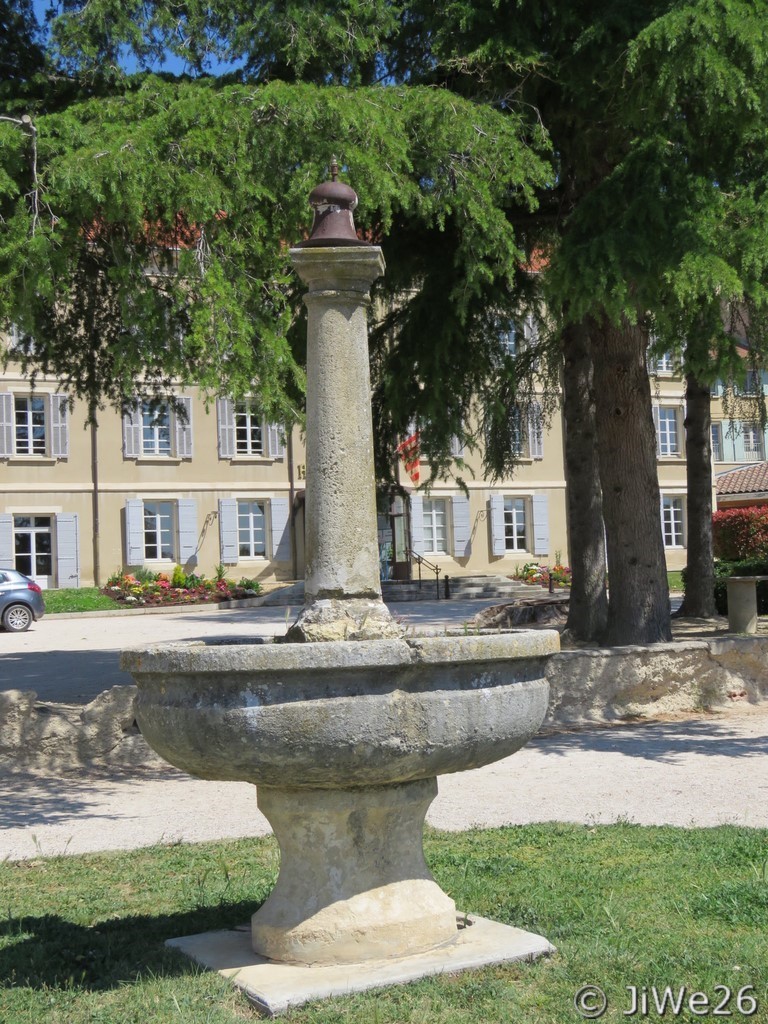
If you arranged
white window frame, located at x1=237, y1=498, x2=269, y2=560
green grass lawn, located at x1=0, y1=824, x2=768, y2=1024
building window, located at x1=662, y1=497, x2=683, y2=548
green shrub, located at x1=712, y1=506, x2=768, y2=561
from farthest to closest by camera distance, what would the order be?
building window, located at x1=662, y1=497, x2=683, y2=548
white window frame, located at x1=237, y1=498, x2=269, y2=560
green shrub, located at x1=712, y1=506, x2=768, y2=561
green grass lawn, located at x1=0, y1=824, x2=768, y2=1024

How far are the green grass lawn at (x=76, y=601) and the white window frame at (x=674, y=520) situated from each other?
750 inches

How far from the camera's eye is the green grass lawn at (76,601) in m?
30.4

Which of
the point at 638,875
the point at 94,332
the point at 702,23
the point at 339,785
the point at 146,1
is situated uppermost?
the point at 146,1

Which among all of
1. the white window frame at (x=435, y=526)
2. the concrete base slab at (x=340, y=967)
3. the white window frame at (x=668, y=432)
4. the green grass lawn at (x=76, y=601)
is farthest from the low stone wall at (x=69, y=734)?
the white window frame at (x=668, y=432)

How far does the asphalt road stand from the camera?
1439 cm

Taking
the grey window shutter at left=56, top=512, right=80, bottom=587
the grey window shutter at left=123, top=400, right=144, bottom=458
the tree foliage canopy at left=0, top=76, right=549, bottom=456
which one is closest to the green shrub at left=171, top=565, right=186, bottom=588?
the grey window shutter at left=56, top=512, right=80, bottom=587

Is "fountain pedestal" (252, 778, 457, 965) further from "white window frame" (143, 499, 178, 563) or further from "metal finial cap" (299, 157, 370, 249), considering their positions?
"white window frame" (143, 499, 178, 563)

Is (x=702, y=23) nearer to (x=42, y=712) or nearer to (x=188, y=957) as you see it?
(x=42, y=712)

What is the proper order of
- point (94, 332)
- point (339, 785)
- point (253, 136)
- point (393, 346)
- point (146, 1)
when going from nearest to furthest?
point (339, 785) < point (253, 136) < point (146, 1) < point (94, 332) < point (393, 346)

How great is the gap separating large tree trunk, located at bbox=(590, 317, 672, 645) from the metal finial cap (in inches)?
326

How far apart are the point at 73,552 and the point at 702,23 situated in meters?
26.8

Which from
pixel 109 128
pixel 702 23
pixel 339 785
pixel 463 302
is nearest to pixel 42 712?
pixel 109 128

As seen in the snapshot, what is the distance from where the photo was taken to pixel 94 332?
42.2 feet

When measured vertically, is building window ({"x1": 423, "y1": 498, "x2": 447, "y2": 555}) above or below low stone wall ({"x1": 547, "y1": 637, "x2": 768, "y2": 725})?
above
